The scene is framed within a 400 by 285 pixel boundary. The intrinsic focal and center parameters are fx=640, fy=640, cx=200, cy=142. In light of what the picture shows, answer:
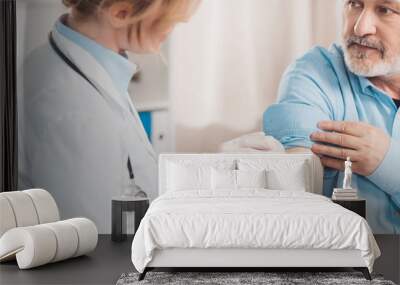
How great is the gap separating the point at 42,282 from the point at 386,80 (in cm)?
401

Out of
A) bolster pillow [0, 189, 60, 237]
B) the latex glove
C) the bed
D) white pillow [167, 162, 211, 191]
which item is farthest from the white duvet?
the latex glove

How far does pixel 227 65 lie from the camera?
676 centimetres

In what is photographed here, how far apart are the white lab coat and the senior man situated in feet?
5.05

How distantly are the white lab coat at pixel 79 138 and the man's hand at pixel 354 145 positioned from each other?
5.92 feet

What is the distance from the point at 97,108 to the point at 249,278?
2953 mm

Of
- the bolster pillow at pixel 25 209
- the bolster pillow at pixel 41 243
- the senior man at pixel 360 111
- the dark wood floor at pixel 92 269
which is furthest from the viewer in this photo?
the senior man at pixel 360 111

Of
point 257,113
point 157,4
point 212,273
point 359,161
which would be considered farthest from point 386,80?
point 212,273

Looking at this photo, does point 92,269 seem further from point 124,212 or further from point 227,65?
point 227,65

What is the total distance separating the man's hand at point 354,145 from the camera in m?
6.52

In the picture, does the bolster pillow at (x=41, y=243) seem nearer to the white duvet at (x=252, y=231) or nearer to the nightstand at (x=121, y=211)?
the white duvet at (x=252, y=231)

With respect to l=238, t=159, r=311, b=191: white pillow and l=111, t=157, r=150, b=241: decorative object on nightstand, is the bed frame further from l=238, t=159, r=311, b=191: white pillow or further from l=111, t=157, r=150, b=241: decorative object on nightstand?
l=111, t=157, r=150, b=241: decorative object on nightstand

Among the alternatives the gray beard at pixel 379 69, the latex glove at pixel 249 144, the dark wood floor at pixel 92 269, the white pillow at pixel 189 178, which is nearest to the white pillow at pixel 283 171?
the latex glove at pixel 249 144

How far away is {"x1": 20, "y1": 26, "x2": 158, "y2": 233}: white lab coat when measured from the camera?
22.2 feet

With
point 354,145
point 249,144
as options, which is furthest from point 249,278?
point 354,145
